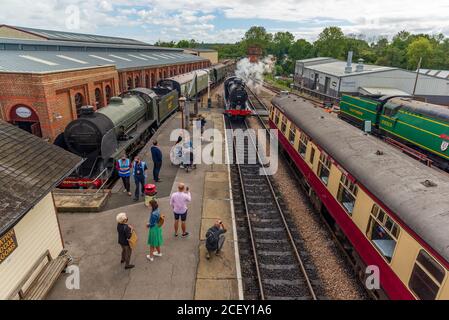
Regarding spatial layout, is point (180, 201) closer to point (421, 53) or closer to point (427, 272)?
point (427, 272)

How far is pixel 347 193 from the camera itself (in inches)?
320

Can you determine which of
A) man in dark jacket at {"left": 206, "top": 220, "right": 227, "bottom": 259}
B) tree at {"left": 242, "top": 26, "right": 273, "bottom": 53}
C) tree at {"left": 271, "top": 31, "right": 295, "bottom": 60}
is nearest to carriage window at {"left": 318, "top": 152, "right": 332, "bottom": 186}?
man in dark jacket at {"left": 206, "top": 220, "right": 227, "bottom": 259}

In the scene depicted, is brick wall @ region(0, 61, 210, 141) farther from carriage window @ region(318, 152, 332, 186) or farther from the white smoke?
the white smoke

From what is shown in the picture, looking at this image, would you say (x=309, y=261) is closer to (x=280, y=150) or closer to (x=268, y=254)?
(x=268, y=254)

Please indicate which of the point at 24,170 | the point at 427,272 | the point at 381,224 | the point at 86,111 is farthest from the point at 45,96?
the point at 427,272

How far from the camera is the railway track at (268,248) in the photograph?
727 cm

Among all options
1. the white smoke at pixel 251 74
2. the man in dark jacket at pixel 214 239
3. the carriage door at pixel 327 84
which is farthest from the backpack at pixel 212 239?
the white smoke at pixel 251 74

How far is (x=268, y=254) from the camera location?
8539 millimetres

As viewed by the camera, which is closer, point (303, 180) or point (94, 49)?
point (303, 180)

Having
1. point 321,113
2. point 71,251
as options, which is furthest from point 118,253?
point 321,113

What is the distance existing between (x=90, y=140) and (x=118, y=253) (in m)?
5.30

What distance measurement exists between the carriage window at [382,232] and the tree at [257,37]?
121206mm

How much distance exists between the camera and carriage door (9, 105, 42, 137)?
47.7ft

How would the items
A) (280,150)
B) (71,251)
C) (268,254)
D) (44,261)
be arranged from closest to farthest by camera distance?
(44,261), (71,251), (268,254), (280,150)
